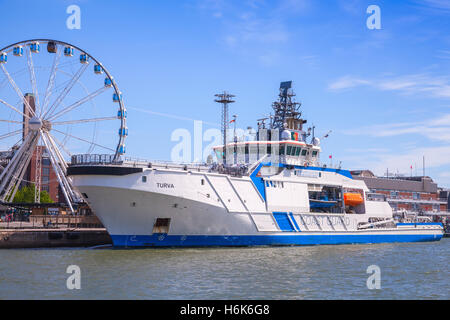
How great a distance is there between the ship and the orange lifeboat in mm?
84

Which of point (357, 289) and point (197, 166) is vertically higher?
point (197, 166)

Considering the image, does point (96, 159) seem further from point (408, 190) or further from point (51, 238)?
point (408, 190)

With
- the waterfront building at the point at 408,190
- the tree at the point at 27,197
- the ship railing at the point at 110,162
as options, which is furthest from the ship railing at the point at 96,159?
the waterfront building at the point at 408,190

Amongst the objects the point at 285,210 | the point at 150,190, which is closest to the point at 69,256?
the point at 150,190

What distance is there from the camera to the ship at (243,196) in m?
28.1

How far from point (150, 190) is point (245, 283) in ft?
34.4

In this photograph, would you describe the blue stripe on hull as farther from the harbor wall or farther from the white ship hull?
the harbor wall

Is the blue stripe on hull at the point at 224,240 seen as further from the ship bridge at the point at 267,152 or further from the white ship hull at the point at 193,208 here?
the ship bridge at the point at 267,152

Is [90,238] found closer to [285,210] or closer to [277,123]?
[285,210]

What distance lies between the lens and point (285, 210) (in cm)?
3309

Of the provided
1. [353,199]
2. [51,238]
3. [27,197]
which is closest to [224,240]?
[51,238]

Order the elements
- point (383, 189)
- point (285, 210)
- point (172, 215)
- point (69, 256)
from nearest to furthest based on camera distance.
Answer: point (69, 256)
point (172, 215)
point (285, 210)
point (383, 189)

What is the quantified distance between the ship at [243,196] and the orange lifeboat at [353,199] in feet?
0.28

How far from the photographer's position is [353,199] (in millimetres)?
38969
